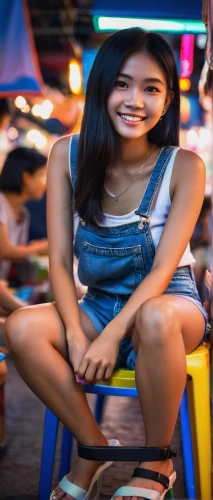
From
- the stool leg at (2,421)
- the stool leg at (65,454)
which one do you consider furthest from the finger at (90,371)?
the stool leg at (2,421)

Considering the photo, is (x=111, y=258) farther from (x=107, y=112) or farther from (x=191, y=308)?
(x=107, y=112)

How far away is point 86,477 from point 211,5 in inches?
59.4

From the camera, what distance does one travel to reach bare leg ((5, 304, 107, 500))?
218 centimetres

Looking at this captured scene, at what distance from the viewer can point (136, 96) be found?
7.71ft

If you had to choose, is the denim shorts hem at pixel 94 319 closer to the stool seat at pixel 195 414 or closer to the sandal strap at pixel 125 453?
the stool seat at pixel 195 414

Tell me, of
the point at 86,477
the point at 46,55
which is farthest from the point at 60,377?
the point at 46,55

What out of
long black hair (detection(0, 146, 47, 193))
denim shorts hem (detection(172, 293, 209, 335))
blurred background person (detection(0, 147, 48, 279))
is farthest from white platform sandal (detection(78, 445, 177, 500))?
long black hair (detection(0, 146, 47, 193))

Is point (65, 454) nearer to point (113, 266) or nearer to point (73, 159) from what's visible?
point (113, 266)

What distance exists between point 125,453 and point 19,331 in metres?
0.51

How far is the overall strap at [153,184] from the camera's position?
2.42 m

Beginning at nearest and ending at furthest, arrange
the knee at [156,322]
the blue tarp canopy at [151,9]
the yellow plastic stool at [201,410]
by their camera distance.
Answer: the knee at [156,322]
the yellow plastic stool at [201,410]
the blue tarp canopy at [151,9]

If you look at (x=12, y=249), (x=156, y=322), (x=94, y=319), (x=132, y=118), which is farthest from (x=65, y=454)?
(x=12, y=249)

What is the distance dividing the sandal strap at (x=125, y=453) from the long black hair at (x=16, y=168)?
117 inches

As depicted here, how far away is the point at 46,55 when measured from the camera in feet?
37.7
